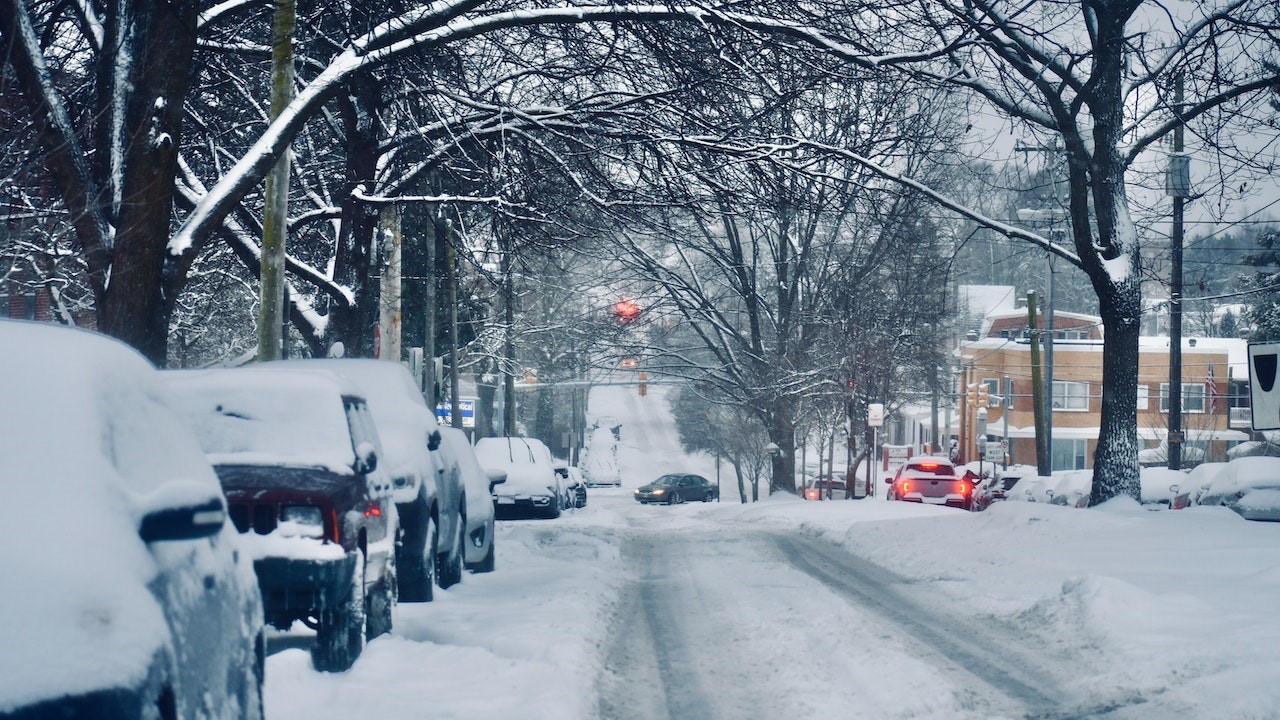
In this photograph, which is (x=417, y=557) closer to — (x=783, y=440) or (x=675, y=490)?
(x=783, y=440)

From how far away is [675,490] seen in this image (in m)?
60.3

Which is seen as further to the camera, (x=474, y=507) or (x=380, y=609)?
(x=474, y=507)

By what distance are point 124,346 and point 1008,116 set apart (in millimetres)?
14859

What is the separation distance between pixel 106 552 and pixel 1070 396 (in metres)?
72.9

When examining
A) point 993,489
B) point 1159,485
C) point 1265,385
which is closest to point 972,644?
point 1265,385

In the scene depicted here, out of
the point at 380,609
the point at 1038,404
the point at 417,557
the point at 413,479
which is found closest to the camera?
the point at 380,609

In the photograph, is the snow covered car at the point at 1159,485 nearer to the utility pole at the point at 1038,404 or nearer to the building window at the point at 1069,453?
the utility pole at the point at 1038,404

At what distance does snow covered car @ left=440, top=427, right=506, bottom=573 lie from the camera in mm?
14164

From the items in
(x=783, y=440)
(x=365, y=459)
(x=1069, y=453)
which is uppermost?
(x=365, y=459)

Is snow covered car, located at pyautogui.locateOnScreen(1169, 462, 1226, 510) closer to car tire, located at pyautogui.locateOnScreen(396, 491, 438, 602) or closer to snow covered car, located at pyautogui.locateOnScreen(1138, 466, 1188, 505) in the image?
snow covered car, located at pyautogui.locateOnScreen(1138, 466, 1188, 505)

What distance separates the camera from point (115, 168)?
1248 cm

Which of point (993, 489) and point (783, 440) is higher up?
point (783, 440)

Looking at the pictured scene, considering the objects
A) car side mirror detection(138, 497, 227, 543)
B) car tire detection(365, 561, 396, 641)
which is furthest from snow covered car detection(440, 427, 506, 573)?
car side mirror detection(138, 497, 227, 543)

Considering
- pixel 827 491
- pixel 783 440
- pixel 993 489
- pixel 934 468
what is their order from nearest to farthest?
pixel 934 468 < pixel 993 489 < pixel 783 440 < pixel 827 491
